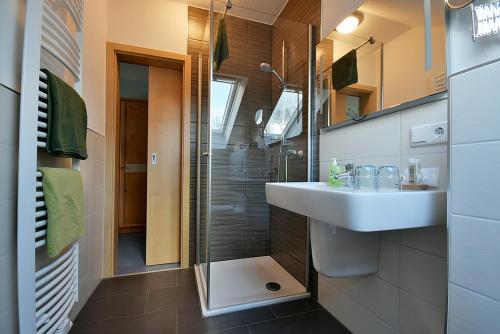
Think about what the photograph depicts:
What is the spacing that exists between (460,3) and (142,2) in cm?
245

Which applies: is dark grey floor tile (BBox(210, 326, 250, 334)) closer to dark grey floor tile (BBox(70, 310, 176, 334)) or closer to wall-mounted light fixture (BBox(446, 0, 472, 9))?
dark grey floor tile (BBox(70, 310, 176, 334))

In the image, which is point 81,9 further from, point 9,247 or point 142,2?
point 9,247

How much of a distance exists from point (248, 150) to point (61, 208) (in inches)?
60.2

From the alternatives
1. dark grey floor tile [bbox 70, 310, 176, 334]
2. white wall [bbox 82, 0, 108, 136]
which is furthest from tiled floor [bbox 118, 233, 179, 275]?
white wall [bbox 82, 0, 108, 136]

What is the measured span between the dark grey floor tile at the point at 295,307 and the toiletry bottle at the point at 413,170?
1135 millimetres

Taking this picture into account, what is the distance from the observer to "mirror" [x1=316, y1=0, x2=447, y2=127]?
0.94 meters

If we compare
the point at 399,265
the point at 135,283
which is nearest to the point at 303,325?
the point at 399,265

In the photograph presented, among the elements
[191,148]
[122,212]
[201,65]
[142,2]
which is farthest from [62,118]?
[122,212]

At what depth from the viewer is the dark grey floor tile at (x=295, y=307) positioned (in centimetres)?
150

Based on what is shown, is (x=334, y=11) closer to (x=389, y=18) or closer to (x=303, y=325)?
(x=389, y=18)

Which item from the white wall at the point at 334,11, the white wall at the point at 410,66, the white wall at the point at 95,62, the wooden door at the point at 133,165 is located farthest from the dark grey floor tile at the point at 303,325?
the wooden door at the point at 133,165

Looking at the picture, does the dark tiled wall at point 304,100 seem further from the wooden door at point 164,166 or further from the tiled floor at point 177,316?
the wooden door at point 164,166

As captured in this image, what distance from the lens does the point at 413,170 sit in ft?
3.14

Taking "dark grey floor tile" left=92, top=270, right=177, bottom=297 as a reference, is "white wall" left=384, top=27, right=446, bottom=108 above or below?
above
